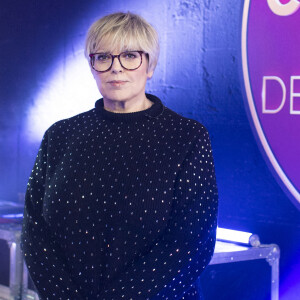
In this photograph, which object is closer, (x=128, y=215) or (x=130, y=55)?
(x=128, y=215)

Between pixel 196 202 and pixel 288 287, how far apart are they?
3.00 feet

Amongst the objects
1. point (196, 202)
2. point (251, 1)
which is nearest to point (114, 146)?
point (196, 202)

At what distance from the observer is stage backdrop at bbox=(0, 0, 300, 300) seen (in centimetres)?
225

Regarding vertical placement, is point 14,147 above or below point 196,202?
below

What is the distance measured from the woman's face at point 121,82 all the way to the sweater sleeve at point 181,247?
24 centimetres

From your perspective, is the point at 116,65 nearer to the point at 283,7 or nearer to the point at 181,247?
the point at 181,247

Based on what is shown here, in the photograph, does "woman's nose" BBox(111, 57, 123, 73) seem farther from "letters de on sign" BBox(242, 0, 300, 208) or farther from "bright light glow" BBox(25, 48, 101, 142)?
"bright light glow" BBox(25, 48, 101, 142)

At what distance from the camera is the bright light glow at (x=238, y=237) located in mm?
2164

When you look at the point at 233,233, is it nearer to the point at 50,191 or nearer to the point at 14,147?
the point at 50,191

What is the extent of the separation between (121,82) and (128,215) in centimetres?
37

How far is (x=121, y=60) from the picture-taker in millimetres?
1552

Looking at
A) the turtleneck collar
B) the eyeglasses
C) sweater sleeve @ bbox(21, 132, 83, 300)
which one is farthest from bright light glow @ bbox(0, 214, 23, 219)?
the eyeglasses

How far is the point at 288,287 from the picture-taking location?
2.16 metres

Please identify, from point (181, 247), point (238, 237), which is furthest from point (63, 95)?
point (181, 247)
